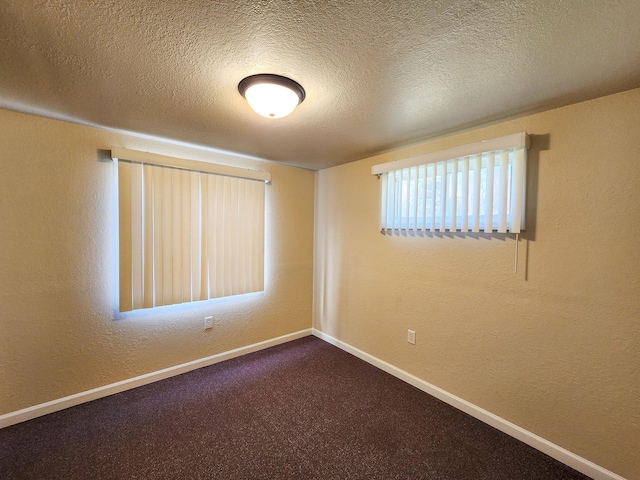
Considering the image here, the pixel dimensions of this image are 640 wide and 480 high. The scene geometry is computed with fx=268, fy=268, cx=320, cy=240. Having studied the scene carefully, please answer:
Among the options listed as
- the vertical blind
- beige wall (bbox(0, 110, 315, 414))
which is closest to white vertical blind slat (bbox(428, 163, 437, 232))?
the vertical blind

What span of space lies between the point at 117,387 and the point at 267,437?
1.45m

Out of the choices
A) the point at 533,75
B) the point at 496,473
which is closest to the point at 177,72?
the point at 533,75

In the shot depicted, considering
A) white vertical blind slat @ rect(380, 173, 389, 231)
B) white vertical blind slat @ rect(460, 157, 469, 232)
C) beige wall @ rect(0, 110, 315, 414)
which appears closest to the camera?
beige wall @ rect(0, 110, 315, 414)

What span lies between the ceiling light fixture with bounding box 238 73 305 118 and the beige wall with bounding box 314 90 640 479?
1410 millimetres

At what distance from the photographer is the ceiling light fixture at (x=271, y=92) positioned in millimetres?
1429

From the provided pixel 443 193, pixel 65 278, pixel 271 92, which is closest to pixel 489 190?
pixel 443 193

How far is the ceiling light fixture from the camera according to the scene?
4.69 ft

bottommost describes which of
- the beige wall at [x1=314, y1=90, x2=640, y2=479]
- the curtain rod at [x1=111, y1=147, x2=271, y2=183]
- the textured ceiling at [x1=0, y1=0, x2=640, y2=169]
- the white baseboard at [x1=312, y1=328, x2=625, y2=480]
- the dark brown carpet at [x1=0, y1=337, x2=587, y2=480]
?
the dark brown carpet at [x1=0, y1=337, x2=587, y2=480]

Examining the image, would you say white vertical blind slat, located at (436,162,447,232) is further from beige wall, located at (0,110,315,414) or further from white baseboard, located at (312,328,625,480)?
beige wall, located at (0,110,315,414)

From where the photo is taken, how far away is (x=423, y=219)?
2363mm

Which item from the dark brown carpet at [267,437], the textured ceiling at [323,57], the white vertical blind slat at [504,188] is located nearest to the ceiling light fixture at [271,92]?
the textured ceiling at [323,57]

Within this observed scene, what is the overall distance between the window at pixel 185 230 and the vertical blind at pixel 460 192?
1448mm

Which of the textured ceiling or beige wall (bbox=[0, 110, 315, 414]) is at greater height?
the textured ceiling

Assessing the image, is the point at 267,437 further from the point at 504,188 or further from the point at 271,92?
the point at 504,188
